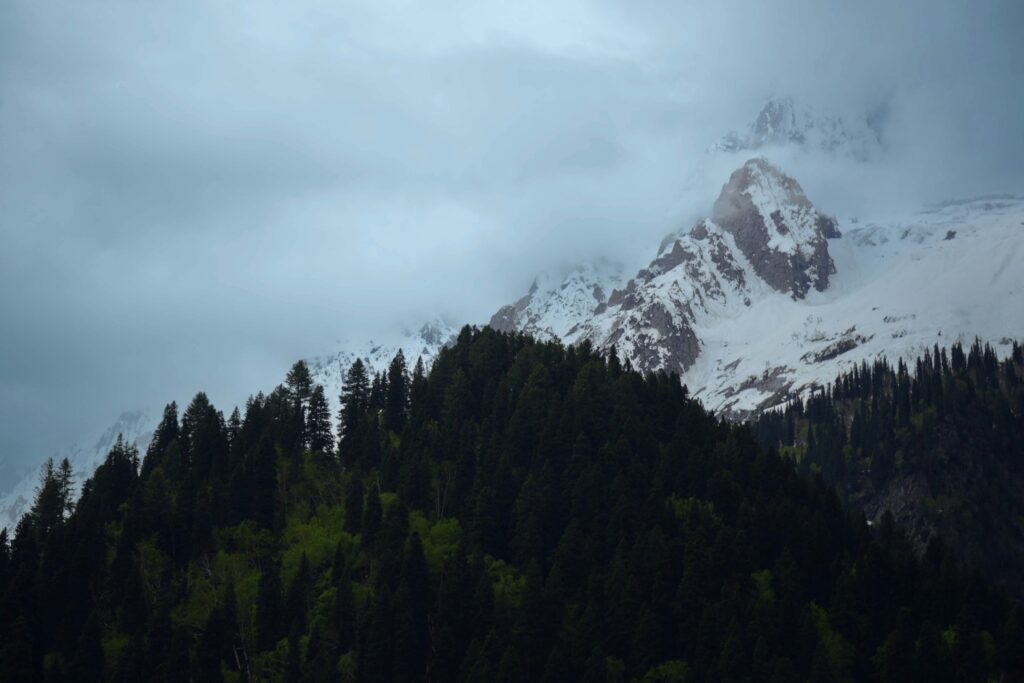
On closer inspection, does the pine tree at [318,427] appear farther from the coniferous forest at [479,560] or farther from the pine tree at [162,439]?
the pine tree at [162,439]

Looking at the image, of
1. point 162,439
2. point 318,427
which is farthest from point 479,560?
point 162,439

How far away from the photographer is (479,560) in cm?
12594

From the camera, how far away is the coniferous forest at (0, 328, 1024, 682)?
114 meters

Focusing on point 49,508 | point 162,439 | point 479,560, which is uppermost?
point 162,439

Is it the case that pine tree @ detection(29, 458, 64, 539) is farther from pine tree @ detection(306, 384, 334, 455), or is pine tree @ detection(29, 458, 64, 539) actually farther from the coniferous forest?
pine tree @ detection(306, 384, 334, 455)

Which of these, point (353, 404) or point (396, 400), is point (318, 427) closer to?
point (353, 404)

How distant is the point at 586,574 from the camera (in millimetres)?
124375

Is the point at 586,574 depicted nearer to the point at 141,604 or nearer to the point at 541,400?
the point at 541,400

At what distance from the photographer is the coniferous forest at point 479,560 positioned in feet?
373

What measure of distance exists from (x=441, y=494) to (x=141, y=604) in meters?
38.9

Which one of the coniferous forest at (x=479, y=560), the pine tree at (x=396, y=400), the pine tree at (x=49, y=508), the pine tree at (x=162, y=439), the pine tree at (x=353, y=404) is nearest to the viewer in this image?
the coniferous forest at (x=479, y=560)

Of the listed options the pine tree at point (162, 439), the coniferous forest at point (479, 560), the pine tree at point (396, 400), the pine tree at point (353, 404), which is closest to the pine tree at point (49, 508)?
the coniferous forest at point (479, 560)

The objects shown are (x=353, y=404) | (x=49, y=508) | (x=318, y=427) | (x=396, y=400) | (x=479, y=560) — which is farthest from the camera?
(x=396, y=400)

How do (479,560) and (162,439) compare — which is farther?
(162,439)
